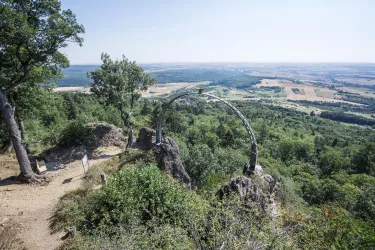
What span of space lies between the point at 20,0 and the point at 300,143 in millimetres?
74031

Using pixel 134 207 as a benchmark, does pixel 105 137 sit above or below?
below

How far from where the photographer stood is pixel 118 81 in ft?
62.2

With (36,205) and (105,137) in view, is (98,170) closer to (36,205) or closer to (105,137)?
(36,205)

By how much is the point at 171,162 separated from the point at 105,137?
322 inches

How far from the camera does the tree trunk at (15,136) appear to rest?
13.2 meters

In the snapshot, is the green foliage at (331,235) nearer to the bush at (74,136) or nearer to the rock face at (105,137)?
the rock face at (105,137)

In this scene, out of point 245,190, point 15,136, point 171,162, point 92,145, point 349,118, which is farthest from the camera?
point 349,118

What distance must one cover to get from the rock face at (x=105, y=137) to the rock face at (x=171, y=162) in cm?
661

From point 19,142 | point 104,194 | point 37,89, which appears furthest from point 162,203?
point 37,89

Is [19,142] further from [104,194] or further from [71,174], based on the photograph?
[104,194]

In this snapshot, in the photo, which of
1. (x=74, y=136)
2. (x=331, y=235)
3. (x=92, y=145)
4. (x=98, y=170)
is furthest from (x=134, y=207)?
(x=74, y=136)

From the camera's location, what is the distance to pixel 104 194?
10.4m

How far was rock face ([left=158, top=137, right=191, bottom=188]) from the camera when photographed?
1566 centimetres

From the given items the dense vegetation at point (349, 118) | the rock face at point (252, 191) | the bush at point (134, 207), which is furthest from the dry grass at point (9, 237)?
the dense vegetation at point (349, 118)
